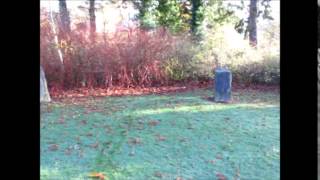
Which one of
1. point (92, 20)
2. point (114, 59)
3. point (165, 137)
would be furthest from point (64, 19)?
point (165, 137)

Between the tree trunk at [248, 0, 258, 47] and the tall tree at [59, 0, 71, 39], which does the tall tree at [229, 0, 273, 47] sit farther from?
the tall tree at [59, 0, 71, 39]

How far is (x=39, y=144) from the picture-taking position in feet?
5.85

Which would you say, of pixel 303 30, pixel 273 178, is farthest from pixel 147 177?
pixel 303 30

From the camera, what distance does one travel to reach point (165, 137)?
5.98 feet

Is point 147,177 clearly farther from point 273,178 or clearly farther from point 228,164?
point 273,178

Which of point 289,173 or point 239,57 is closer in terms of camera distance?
point 289,173

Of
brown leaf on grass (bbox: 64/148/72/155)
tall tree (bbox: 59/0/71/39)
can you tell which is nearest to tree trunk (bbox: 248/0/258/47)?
tall tree (bbox: 59/0/71/39)

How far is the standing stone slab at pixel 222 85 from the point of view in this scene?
1.85 meters

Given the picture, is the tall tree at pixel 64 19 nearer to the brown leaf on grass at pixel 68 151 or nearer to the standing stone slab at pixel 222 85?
the brown leaf on grass at pixel 68 151

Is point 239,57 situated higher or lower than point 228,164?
higher

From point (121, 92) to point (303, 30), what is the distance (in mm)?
776

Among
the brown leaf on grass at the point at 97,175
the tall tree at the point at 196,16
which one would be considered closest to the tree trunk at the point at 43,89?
the brown leaf on grass at the point at 97,175

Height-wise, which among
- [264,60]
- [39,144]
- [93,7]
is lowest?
[39,144]

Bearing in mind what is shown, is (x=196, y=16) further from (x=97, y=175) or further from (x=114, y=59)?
(x=97, y=175)
